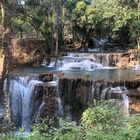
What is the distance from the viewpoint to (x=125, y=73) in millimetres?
20969

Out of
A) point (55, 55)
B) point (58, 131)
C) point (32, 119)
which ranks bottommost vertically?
point (32, 119)

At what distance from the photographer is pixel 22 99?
1803 cm

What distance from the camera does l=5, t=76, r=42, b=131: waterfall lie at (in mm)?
17281

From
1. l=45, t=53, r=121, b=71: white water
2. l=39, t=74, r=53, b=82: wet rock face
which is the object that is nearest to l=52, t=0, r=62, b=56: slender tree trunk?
l=45, t=53, r=121, b=71: white water

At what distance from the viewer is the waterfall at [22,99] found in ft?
56.7

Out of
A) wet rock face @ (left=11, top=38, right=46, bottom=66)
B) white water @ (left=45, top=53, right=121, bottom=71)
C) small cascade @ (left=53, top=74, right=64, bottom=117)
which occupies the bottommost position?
small cascade @ (left=53, top=74, right=64, bottom=117)

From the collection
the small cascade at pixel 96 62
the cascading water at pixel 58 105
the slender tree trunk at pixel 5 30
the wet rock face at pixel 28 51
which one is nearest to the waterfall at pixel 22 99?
the cascading water at pixel 58 105

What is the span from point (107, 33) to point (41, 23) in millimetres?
5092

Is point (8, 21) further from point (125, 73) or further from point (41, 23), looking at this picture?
point (41, 23)

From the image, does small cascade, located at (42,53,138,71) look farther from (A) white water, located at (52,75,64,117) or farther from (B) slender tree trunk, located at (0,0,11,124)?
(B) slender tree trunk, located at (0,0,11,124)

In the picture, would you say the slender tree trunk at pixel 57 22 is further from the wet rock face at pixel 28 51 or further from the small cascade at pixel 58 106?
A: the small cascade at pixel 58 106

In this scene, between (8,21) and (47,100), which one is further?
(47,100)

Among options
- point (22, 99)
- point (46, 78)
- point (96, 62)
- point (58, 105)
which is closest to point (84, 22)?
point (96, 62)

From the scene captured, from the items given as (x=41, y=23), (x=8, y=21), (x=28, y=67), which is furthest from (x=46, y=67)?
(x=8, y=21)
